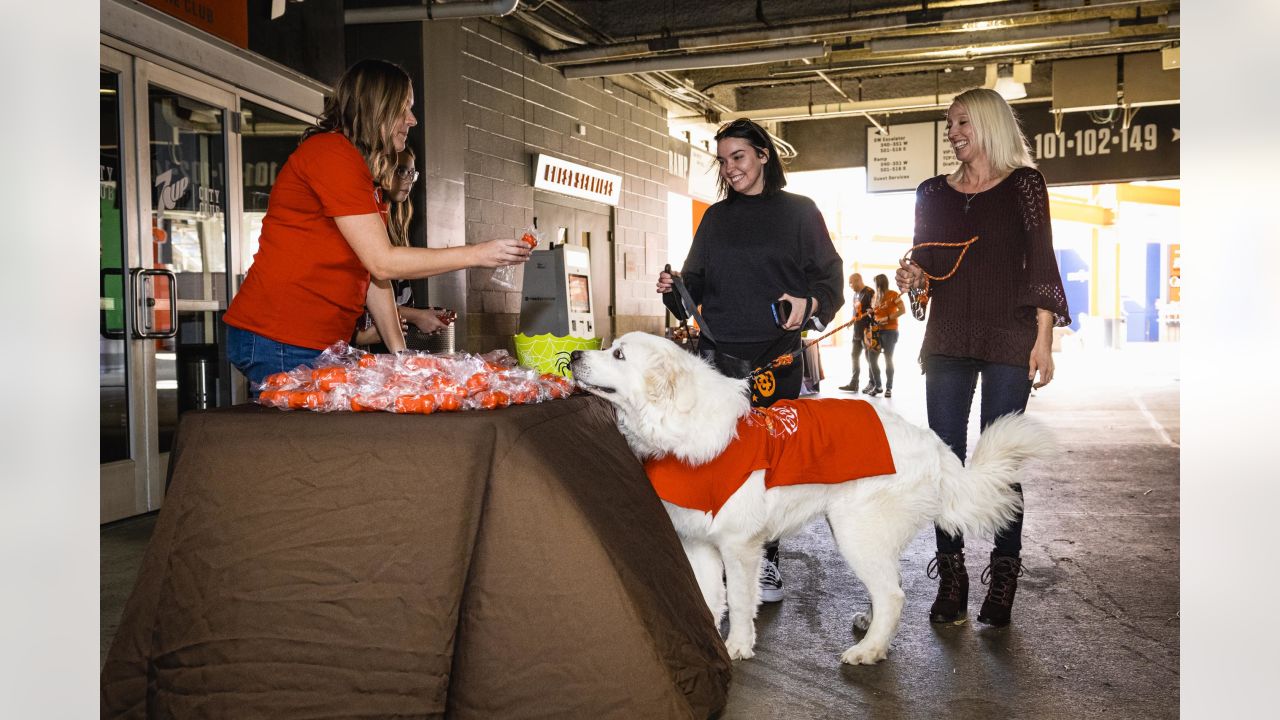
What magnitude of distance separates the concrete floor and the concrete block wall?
4.69 metres

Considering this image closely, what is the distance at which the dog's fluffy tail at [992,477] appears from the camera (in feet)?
9.95

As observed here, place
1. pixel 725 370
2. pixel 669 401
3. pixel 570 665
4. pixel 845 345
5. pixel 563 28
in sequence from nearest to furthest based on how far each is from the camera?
1. pixel 570 665
2. pixel 669 401
3. pixel 725 370
4. pixel 563 28
5. pixel 845 345

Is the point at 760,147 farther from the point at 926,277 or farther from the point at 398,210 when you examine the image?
the point at 398,210

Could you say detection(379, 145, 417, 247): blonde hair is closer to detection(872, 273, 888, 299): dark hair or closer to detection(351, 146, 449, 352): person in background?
Result: detection(351, 146, 449, 352): person in background

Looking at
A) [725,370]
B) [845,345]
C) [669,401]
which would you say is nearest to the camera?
[669,401]

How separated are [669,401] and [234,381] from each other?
14.7 ft

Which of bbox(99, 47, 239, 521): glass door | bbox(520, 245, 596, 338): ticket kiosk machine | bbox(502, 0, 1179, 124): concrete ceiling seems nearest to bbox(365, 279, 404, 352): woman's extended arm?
bbox(99, 47, 239, 521): glass door

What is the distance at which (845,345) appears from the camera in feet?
102

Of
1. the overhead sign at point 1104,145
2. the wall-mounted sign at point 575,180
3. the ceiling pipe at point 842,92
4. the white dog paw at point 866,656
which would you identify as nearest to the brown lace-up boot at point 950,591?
the white dog paw at point 866,656

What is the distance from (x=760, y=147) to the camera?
360 cm

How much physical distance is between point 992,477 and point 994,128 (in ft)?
4.01
